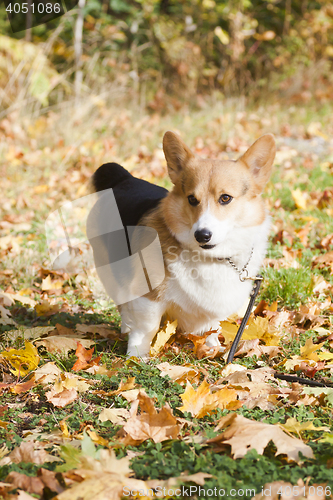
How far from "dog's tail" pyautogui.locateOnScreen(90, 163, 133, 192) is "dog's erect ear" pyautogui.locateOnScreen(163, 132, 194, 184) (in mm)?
620

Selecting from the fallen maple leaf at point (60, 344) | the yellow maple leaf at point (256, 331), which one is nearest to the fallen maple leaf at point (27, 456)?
the fallen maple leaf at point (60, 344)

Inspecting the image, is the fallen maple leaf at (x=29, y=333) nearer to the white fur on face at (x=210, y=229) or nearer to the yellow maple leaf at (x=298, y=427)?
the white fur on face at (x=210, y=229)

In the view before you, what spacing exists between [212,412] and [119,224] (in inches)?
52.8

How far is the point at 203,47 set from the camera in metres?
9.20

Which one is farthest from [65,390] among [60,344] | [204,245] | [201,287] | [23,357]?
[204,245]

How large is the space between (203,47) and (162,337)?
27.9 ft

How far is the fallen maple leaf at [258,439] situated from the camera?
1520 mm

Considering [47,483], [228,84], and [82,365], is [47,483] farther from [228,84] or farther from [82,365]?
[228,84]

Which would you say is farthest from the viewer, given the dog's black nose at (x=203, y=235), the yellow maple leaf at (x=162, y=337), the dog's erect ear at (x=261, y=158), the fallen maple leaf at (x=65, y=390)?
the yellow maple leaf at (x=162, y=337)

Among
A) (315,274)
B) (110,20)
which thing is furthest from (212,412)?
(110,20)

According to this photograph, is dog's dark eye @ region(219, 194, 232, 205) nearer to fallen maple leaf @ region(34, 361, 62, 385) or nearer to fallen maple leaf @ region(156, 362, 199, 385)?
fallen maple leaf @ region(156, 362, 199, 385)

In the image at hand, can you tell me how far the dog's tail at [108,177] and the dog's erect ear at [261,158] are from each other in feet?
3.21

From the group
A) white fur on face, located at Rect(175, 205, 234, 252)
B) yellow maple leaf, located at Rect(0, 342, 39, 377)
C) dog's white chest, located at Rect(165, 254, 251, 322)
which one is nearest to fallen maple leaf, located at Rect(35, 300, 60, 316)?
yellow maple leaf, located at Rect(0, 342, 39, 377)

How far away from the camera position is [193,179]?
2.25 metres
